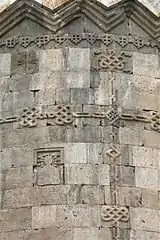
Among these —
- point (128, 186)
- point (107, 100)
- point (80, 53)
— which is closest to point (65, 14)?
point (80, 53)

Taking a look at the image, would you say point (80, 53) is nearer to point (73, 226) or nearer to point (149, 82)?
point (149, 82)

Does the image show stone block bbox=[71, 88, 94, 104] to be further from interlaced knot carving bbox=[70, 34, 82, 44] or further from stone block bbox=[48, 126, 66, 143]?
interlaced knot carving bbox=[70, 34, 82, 44]

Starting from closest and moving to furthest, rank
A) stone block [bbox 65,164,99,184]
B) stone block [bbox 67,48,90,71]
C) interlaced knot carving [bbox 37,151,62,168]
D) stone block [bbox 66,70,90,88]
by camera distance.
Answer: stone block [bbox 65,164,99,184] → interlaced knot carving [bbox 37,151,62,168] → stone block [bbox 66,70,90,88] → stone block [bbox 67,48,90,71]

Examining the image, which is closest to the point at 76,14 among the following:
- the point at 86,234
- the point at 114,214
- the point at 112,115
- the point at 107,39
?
the point at 107,39

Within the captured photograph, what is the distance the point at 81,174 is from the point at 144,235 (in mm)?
1116

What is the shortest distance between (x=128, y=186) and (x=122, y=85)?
147cm

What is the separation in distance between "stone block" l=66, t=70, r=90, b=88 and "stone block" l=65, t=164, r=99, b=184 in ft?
3.80

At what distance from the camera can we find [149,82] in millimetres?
12641

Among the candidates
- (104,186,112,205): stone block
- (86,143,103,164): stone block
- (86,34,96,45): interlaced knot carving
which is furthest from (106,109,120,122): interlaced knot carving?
(86,34,96,45): interlaced knot carving

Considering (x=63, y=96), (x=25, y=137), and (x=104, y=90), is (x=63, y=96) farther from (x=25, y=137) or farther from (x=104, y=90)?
(x=25, y=137)

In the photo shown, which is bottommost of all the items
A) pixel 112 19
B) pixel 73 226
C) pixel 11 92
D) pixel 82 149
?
pixel 73 226

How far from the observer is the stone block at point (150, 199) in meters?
11.8

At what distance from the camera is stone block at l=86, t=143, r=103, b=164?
11922mm

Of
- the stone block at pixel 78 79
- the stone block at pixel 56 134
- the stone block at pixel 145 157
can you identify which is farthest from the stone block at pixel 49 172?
the stone block at pixel 78 79
